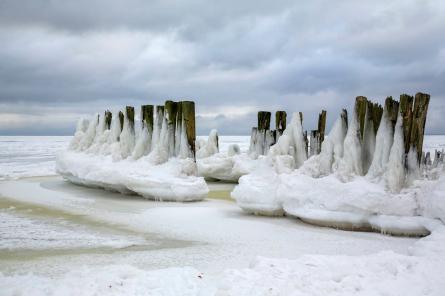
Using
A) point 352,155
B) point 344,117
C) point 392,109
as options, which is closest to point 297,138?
point 344,117

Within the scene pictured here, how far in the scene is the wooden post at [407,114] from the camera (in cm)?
840

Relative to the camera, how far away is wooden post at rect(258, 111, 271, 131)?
55.9 ft

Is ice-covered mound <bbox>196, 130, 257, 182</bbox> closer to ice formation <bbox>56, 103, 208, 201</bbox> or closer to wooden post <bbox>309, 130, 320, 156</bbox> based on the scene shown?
wooden post <bbox>309, 130, 320, 156</bbox>

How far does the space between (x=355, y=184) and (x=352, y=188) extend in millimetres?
129

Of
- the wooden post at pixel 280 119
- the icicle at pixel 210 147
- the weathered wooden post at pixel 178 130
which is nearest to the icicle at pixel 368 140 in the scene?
the weathered wooden post at pixel 178 130

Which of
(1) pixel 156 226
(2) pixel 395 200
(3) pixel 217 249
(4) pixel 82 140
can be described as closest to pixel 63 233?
(1) pixel 156 226

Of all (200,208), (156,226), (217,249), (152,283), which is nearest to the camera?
(152,283)

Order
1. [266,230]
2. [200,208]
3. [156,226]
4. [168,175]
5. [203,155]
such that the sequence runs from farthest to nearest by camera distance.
→ [203,155]
[168,175]
[200,208]
[156,226]
[266,230]

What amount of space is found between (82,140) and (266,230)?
11.2 metres

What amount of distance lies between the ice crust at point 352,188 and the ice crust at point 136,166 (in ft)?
8.96

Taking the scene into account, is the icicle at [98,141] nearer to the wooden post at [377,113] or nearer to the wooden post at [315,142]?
the wooden post at [315,142]

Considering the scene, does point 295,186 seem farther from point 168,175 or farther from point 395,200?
point 168,175

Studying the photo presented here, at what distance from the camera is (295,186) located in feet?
29.7

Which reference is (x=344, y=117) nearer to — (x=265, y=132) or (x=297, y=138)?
(x=297, y=138)
